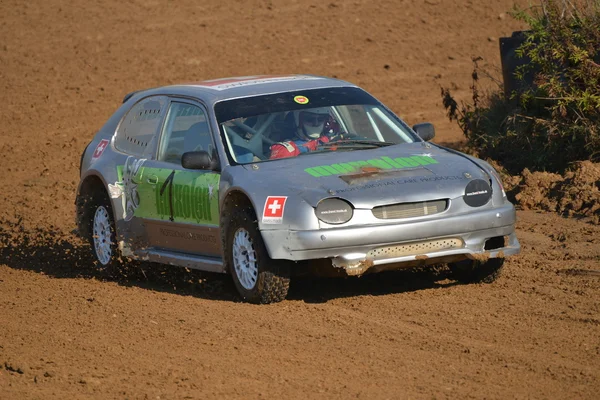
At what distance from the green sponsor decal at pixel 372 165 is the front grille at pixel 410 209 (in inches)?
17.8

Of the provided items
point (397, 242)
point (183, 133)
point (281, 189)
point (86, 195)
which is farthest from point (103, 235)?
point (397, 242)

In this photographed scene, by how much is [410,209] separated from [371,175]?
405 mm

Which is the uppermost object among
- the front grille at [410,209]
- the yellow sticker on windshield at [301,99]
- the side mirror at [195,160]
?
the yellow sticker on windshield at [301,99]

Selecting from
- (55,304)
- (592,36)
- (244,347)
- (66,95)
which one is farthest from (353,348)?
(66,95)

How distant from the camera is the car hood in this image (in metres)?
8.03

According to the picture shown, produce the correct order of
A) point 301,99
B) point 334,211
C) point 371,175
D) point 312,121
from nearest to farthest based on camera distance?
point 334,211 < point 371,175 < point 312,121 < point 301,99

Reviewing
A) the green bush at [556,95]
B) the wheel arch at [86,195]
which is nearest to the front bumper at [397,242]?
the wheel arch at [86,195]

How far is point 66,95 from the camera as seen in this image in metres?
21.3

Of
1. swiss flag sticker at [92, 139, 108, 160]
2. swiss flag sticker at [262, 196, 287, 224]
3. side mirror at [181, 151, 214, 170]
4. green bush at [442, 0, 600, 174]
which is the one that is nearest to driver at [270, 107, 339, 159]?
side mirror at [181, 151, 214, 170]

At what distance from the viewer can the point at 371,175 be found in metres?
8.30

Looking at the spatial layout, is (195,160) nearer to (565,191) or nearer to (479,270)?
(479,270)

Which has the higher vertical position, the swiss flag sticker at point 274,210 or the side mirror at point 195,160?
the side mirror at point 195,160

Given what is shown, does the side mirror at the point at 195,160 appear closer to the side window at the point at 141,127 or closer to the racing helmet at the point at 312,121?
the racing helmet at the point at 312,121

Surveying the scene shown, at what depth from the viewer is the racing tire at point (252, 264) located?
8.15 m
